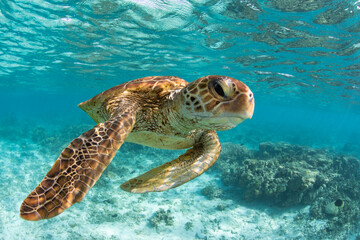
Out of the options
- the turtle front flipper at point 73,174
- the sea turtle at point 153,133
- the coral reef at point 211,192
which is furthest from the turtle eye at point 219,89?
the coral reef at point 211,192

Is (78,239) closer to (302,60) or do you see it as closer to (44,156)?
(44,156)

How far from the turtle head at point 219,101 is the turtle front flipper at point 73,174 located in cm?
84

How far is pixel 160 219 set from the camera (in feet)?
22.2

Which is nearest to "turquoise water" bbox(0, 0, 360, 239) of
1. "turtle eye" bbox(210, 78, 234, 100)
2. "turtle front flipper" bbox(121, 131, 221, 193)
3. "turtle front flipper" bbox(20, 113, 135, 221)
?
"turtle front flipper" bbox(121, 131, 221, 193)

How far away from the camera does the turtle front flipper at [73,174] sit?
1648 mm

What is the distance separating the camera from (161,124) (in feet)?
9.47

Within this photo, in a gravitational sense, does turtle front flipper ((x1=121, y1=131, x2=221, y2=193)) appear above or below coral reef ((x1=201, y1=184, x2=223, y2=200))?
above

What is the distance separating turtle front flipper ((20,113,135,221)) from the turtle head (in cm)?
84

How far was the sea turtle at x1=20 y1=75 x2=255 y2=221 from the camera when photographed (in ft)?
5.62

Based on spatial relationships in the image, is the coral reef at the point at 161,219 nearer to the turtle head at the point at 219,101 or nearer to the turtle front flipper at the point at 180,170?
the turtle front flipper at the point at 180,170

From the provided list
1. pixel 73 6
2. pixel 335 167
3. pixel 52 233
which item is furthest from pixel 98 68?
pixel 335 167

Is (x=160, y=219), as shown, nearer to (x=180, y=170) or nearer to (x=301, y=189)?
(x=180, y=170)

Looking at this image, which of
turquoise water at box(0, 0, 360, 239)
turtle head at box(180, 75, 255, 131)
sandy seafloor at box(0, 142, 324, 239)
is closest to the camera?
turtle head at box(180, 75, 255, 131)

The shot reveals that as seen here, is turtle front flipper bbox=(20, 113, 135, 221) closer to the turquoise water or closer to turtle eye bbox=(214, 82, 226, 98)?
turtle eye bbox=(214, 82, 226, 98)
